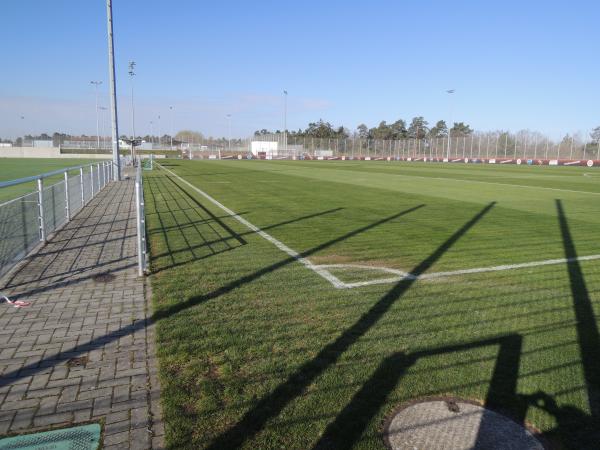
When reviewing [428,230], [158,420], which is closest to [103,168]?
[428,230]

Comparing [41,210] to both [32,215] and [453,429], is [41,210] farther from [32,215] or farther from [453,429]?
[453,429]

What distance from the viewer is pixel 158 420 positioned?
3.15 meters

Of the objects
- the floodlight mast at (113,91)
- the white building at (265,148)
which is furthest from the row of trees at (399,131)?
the floodlight mast at (113,91)

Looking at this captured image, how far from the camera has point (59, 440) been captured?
117 inches

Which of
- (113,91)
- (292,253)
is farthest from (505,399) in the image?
(113,91)

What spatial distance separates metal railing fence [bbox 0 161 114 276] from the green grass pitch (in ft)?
6.63

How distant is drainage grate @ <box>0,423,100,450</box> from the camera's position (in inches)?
114

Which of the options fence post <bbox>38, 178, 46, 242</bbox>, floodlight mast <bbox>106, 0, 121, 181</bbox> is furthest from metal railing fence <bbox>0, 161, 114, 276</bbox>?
floodlight mast <bbox>106, 0, 121, 181</bbox>

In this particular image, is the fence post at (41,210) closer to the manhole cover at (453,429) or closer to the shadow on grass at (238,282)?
the shadow on grass at (238,282)

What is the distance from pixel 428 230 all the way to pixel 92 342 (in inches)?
315

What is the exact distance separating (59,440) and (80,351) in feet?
4.34

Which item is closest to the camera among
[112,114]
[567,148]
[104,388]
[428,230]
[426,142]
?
[104,388]

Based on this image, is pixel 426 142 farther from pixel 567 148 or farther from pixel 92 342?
pixel 92 342

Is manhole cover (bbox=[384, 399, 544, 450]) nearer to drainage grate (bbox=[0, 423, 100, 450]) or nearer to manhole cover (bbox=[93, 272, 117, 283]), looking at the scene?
drainage grate (bbox=[0, 423, 100, 450])
